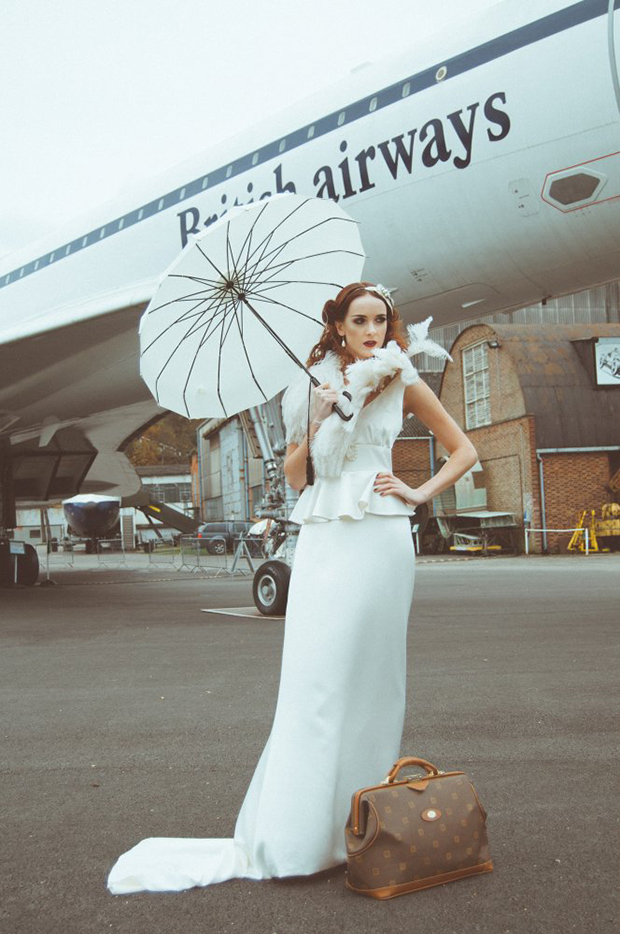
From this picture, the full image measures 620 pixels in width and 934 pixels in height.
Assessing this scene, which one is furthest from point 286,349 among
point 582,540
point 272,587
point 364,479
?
point 582,540

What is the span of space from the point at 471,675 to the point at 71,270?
7.79 meters

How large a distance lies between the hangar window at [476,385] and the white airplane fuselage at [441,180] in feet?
60.1

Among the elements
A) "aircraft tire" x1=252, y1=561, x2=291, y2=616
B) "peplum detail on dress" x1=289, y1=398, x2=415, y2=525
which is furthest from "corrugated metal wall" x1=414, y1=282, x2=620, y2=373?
"peplum detail on dress" x1=289, y1=398, x2=415, y2=525

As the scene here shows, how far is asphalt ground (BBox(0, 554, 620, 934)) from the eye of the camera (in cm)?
243

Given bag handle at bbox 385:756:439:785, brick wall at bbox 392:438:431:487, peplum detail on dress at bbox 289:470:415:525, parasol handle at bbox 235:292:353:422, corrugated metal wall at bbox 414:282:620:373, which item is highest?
corrugated metal wall at bbox 414:282:620:373

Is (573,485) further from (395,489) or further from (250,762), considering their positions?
(395,489)

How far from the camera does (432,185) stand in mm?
7562

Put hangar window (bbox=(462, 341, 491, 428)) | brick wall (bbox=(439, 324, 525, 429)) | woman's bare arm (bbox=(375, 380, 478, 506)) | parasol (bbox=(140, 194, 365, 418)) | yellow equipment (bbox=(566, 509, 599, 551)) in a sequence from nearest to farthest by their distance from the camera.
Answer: woman's bare arm (bbox=(375, 380, 478, 506))
parasol (bbox=(140, 194, 365, 418))
yellow equipment (bbox=(566, 509, 599, 551))
brick wall (bbox=(439, 324, 525, 429))
hangar window (bbox=(462, 341, 491, 428))

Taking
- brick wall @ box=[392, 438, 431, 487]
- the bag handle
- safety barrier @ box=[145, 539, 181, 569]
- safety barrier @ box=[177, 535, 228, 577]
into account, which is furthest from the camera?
brick wall @ box=[392, 438, 431, 487]

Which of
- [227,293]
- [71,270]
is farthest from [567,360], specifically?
[227,293]

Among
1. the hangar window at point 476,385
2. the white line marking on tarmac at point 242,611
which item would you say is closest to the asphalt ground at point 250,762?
the white line marking on tarmac at point 242,611

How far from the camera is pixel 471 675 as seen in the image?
19.0ft

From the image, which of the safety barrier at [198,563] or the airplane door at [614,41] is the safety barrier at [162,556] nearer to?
the safety barrier at [198,563]

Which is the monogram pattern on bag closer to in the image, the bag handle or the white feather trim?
the bag handle
